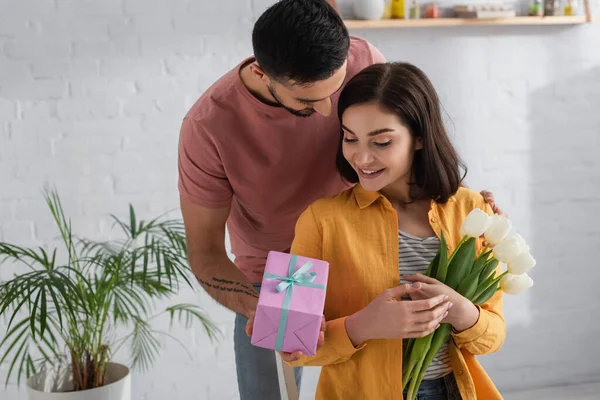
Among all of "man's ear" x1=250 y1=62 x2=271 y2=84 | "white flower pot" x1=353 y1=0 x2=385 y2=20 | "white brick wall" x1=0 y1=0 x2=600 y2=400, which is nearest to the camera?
"man's ear" x1=250 y1=62 x2=271 y2=84

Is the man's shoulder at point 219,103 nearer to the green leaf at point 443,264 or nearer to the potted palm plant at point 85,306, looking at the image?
the green leaf at point 443,264

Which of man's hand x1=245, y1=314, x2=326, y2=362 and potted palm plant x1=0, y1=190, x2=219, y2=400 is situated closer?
man's hand x1=245, y1=314, x2=326, y2=362

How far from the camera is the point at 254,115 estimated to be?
184cm

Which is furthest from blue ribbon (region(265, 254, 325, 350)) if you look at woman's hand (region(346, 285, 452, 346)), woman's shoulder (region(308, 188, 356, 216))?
woman's shoulder (region(308, 188, 356, 216))

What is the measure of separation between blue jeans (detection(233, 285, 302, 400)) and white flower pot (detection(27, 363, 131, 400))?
75 centimetres

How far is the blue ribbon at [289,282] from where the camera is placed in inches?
56.3

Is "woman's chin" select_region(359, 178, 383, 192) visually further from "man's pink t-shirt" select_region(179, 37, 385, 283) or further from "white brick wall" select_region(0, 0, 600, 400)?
"white brick wall" select_region(0, 0, 600, 400)

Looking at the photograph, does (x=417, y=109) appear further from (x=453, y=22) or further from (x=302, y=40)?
(x=453, y=22)

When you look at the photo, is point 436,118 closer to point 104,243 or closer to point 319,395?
point 319,395

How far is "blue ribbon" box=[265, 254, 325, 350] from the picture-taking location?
1.43 meters

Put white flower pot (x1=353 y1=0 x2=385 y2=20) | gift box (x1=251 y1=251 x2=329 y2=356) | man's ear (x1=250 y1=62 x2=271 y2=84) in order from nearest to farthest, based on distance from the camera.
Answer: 1. gift box (x1=251 y1=251 x2=329 y2=356)
2. man's ear (x1=250 y1=62 x2=271 y2=84)
3. white flower pot (x1=353 y1=0 x2=385 y2=20)

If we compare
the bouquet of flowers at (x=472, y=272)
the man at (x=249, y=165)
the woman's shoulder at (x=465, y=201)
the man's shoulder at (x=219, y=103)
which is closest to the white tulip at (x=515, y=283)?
the bouquet of flowers at (x=472, y=272)

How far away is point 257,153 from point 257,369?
622mm

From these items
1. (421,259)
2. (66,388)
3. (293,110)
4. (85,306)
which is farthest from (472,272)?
(66,388)
